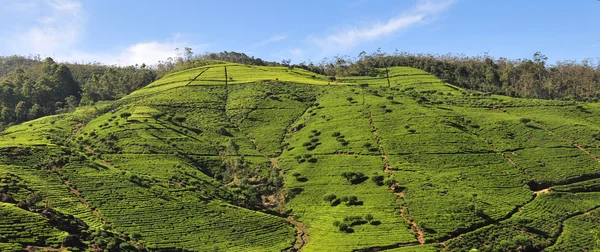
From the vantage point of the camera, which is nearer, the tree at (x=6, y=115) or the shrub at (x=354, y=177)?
the shrub at (x=354, y=177)

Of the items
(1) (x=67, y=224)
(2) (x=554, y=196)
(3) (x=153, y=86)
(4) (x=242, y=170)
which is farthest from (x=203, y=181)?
(3) (x=153, y=86)

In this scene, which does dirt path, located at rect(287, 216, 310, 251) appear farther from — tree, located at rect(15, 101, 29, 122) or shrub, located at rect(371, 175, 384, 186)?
tree, located at rect(15, 101, 29, 122)

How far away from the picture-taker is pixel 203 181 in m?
88.9

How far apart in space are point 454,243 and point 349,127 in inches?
1891

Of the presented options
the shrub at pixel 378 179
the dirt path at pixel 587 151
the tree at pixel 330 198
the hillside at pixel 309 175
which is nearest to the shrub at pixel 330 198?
the tree at pixel 330 198

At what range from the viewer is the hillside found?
221 feet

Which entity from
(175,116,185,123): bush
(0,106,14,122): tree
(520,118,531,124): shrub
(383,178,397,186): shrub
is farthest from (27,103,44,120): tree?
(520,118,531,124): shrub

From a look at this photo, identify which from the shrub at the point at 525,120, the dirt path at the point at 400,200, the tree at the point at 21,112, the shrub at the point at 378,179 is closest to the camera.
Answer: the dirt path at the point at 400,200

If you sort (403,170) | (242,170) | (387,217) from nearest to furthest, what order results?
1. (387,217)
2. (403,170)
3. (242,170)

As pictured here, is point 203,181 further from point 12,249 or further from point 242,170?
point 12,249

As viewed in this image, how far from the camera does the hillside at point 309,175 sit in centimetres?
6731

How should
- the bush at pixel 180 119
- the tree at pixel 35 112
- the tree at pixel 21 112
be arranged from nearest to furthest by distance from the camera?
Result: the bush at pixel 180 119
the tree at pixel 21 112
the tree at pixel 35 112

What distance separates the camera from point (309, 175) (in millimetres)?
91188

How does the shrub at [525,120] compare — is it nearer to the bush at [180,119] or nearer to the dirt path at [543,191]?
the dirt path at [543,191]
